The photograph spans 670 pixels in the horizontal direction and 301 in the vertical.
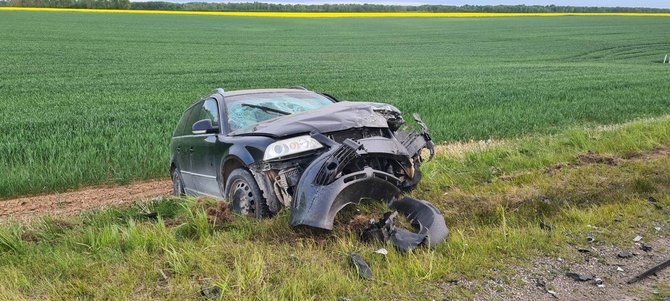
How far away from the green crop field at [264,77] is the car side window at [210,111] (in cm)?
309

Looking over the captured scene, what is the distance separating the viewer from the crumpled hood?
5336mm

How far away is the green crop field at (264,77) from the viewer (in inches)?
419

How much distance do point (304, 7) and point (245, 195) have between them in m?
91.5

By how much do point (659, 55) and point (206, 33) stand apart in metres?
38.5

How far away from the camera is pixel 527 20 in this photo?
77.3m

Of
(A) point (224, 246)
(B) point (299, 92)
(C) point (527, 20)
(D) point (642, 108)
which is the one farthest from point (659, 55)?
(A) point (224, 246)

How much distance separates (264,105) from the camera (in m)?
6.52

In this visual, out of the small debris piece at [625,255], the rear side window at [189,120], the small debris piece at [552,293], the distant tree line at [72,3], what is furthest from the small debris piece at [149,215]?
the distant tree line at [72,3]

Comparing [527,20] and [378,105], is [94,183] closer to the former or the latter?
[378,105]

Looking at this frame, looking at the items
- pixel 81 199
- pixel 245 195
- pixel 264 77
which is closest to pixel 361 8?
pixel 264 77

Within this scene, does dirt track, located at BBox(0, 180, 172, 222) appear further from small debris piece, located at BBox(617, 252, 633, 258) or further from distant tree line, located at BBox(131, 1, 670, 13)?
distant tree line, located at BBox(131, 1, 670, 13)

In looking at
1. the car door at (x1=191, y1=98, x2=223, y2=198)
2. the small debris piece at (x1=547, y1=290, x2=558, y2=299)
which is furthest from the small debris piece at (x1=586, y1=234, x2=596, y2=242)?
the car door at (x1=191, y1=98, x2=223, y2=198)

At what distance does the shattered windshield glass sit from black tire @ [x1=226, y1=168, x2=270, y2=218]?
36.1 inches

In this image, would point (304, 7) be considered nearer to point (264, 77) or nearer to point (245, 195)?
point (264, 77)
